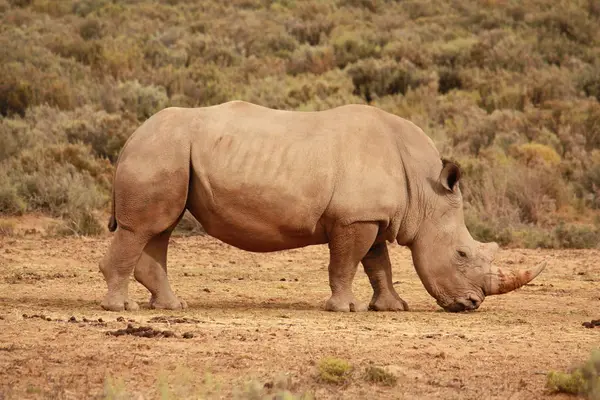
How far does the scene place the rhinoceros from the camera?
10000 mm

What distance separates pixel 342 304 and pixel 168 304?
142 cm

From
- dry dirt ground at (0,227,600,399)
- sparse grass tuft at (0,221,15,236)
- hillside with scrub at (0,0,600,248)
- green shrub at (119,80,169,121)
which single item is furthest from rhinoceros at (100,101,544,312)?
green shrub at (119,80,169,121)

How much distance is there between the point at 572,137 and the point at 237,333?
14.1m

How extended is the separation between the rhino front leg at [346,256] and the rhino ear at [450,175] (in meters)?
0.83

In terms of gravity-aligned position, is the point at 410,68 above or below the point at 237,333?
below

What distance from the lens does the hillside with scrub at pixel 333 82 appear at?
17469mm

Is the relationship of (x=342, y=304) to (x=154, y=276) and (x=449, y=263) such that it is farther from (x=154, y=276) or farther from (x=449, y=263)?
(x=154, y=276)

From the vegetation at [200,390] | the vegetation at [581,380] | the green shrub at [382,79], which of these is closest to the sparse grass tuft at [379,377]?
the vegetation at [200,390]

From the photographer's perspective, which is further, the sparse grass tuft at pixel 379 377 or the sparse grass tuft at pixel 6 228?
the sparse grass tuft at pixel 6 228

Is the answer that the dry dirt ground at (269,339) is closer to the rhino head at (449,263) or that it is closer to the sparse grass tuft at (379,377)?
the sparse grass tuft at (379,377)


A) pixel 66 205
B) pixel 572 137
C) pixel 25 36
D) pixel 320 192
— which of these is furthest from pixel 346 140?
pixel 25 36

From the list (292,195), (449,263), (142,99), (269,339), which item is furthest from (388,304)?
(142,99)

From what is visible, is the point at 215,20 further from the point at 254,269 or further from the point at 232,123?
the point at 232,123

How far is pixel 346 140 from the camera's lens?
10.2 metres
